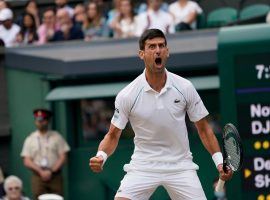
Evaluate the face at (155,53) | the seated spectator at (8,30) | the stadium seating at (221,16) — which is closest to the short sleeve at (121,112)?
the face at (155,53)

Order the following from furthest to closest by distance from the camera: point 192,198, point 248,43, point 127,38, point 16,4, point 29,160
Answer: point 16,4 < point 127,38 < point 29,160 < point 248,43 < point 192,198

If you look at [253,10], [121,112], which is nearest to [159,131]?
[121,112]

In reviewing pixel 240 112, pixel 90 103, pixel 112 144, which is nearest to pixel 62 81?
pixel 90 103

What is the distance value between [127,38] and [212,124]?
188 cm

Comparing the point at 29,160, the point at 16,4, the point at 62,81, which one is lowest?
the point at 29,160

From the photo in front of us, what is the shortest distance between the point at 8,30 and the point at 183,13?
2557mm

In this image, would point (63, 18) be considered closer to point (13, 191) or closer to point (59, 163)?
point (59, 163)

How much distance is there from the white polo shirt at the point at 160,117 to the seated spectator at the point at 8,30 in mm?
7669

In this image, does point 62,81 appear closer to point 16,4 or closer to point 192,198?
point 16,4

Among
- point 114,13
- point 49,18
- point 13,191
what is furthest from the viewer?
point 49,18

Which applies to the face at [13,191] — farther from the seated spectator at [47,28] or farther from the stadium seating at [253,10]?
the stadium seating at [253,10]

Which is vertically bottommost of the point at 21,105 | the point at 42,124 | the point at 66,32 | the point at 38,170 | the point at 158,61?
the point at 38,170

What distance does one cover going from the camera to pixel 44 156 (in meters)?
14.6

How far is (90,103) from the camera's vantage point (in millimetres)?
15508
